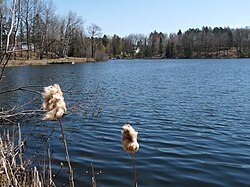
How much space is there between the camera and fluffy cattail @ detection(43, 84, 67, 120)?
102 inches

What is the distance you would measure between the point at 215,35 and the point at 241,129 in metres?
137

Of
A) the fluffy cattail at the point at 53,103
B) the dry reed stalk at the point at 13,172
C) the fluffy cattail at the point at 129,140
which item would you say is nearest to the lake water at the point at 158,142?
the dry reed stalk at the point at 13,172

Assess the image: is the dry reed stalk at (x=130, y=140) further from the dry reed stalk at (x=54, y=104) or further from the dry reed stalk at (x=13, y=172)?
the dry reed stalk at (x=13, y=172)

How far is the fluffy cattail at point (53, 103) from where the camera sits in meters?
2.60

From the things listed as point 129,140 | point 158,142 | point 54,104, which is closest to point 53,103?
point 54,104

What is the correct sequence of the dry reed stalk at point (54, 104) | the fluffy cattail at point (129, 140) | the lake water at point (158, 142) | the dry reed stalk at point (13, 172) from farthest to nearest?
the lake water at point (158, 142)
the dry reed stalk at point (13, 172)
the dry reed stalk at point (54, 104)
the fluffy cattail at point (129, 140)

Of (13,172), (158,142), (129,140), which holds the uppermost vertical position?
(129,140)

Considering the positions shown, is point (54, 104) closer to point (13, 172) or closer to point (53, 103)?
point (53, 103)

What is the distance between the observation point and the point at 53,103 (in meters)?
2.63

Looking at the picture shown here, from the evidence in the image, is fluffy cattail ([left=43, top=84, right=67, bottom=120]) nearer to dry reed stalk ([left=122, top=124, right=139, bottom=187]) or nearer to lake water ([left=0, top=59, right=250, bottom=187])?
dry reed stalk ([left=122, top=124, right=139, bottom=187])

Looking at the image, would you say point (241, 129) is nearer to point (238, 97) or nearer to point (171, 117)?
point (171, 117)

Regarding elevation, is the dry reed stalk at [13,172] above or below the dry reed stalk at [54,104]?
Answer: below

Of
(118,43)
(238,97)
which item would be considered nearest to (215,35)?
(118,43)

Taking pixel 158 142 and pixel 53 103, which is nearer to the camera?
pixel 53 103
